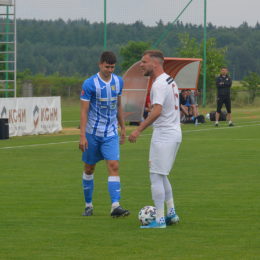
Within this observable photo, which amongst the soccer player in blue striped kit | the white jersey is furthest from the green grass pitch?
the white jersey

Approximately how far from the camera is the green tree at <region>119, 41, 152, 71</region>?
184ft

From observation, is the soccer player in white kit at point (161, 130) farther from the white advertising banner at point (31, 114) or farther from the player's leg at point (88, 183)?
the white advertising banner at point (31, 114)

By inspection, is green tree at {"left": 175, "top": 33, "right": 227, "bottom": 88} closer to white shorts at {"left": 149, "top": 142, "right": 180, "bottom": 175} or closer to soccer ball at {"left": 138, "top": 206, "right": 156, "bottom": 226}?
soccer ball at {"left": 138, "top": 206, "right": 156, "bottom": 226}

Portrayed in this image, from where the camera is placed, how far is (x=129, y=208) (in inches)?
277

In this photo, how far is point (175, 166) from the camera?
11.1m

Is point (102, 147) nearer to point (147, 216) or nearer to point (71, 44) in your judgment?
point (147, 216)

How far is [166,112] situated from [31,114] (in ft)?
45.2

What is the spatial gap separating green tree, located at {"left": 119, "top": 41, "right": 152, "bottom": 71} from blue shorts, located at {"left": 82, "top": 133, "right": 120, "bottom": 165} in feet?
162

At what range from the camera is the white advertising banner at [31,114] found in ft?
59.6

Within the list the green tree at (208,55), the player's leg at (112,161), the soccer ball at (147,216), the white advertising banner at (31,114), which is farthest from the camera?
the green tree at (208,55)

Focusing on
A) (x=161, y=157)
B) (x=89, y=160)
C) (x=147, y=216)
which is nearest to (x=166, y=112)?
(x=161, y=157)

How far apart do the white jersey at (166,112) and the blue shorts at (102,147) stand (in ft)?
2.96

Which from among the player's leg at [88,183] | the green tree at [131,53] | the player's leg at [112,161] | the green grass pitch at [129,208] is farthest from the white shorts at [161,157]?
the green tree at [131,53]

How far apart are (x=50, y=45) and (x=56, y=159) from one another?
2407 inches
